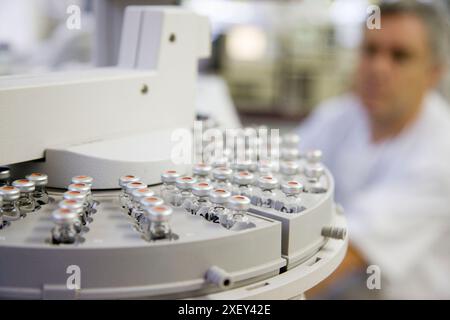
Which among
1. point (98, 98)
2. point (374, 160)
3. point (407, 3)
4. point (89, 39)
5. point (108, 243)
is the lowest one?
point (374, 160)

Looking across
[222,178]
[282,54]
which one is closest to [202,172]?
[222,178]

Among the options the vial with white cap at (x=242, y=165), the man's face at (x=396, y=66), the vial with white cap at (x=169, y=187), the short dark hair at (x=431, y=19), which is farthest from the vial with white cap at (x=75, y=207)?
the short dark hair at (x=431, y=19)

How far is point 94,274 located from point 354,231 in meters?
0.86

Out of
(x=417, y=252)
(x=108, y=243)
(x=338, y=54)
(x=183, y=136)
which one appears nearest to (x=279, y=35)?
(x=338, y=54)

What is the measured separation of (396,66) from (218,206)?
121 cm

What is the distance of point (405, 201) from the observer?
1264 millimetres

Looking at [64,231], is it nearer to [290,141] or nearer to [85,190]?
[85,190]

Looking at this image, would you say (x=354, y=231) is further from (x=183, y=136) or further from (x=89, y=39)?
(x=89, y=39)

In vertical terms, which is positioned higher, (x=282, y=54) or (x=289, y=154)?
(x=282, y=54)

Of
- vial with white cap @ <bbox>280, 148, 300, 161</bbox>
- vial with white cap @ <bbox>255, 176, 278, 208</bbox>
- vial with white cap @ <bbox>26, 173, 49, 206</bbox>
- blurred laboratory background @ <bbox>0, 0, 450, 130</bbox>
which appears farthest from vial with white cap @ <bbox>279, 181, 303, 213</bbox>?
blurred laboratory background @ <bbox>0, 0, 450, 130</bbox>

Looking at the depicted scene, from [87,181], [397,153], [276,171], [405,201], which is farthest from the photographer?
[397,153]

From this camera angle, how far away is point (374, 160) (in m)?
1.59

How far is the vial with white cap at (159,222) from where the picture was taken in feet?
1.46

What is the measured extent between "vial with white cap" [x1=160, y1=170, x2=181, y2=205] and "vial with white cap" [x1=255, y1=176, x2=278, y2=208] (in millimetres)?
83
